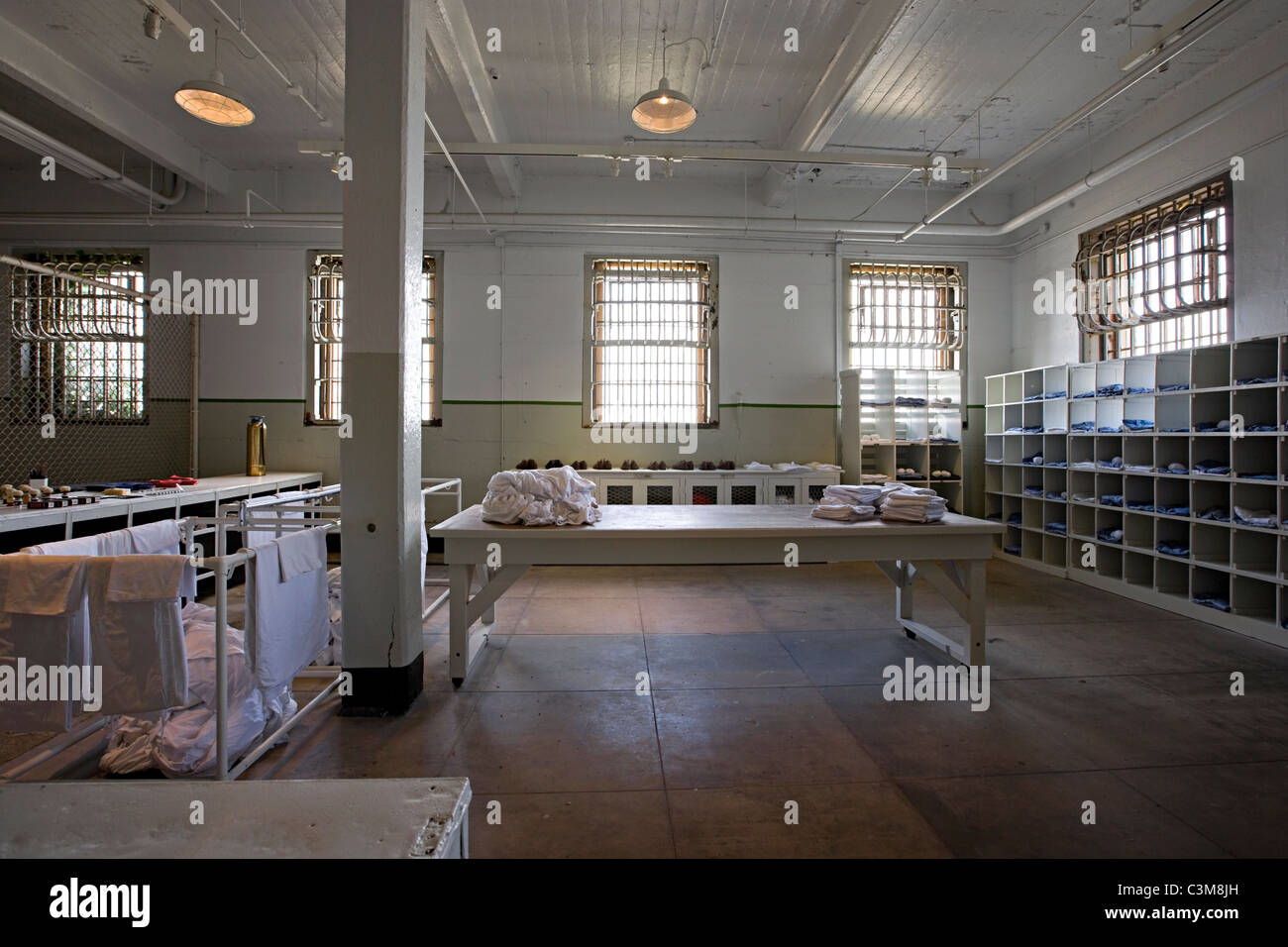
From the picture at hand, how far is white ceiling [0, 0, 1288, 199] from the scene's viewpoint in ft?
16.2

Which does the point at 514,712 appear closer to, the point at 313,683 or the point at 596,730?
the point at 596,730

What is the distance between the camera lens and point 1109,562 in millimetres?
6070

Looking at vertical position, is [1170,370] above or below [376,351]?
above

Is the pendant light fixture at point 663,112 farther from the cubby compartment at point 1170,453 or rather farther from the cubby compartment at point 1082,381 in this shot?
the cubby compartment at point 1170,453

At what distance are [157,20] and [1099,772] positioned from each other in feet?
21.9

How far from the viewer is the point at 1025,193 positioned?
7918 mm

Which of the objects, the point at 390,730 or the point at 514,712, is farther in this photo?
the point at 514,712

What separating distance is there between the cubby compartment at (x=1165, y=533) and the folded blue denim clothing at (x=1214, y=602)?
368 mm

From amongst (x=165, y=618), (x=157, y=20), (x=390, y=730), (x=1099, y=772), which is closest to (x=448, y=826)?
(x=165, y=618)

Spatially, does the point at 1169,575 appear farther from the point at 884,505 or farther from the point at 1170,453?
the point at 884,505

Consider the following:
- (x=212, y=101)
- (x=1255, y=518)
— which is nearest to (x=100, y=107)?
(x=212, y=101)

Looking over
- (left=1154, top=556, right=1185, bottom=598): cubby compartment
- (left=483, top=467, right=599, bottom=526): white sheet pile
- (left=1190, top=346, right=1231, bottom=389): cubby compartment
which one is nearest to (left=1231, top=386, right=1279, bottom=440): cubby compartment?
(left=1190, top=346, right=1231, bottom=389): cubby compartment

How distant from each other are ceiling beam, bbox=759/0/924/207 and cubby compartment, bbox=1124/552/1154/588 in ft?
13.4

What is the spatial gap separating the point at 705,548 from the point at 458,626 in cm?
154
